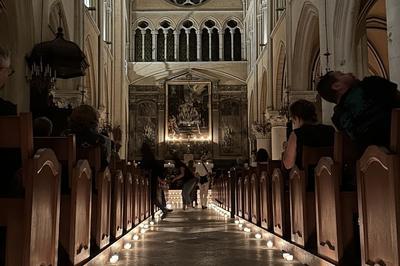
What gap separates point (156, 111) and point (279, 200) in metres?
23.7

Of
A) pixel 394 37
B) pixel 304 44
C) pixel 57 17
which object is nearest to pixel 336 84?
pixel 394 37

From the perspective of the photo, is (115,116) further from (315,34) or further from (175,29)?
(315,34)

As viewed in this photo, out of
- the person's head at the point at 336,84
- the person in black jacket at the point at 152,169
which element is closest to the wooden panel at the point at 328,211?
the person's head at the point at 336,84

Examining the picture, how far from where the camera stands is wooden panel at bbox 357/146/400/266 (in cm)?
254

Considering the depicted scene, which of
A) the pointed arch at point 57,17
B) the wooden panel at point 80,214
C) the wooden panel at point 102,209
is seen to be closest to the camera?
the wooden panel at point 80,214

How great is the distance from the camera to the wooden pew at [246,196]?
299 inches

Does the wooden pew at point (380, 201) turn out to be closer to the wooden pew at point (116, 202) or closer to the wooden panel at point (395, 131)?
the wooden panel at point (395, 131)

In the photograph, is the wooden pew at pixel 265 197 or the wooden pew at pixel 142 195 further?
the wooden pew at pixel 142 195

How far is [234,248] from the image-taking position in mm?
5223

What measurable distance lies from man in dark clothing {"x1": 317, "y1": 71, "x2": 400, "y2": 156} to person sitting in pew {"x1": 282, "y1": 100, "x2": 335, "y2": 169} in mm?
1103

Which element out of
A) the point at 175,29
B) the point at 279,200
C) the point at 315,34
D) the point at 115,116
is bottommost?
the point at 279,200

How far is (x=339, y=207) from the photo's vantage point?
3.45 m

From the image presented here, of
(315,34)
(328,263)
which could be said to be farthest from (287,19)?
(328,263)

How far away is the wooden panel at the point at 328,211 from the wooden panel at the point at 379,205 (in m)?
0.37
